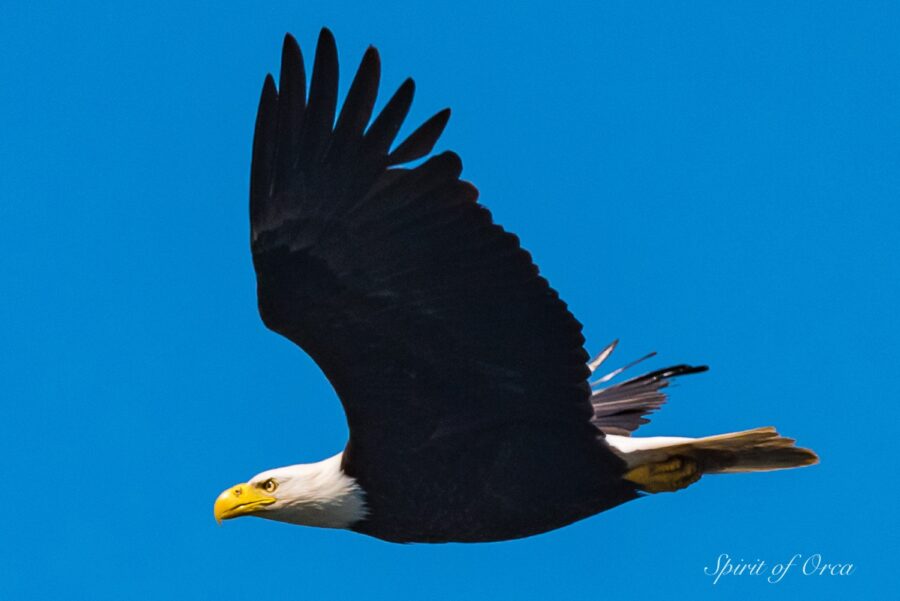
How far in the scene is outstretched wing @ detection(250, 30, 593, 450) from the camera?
963cm

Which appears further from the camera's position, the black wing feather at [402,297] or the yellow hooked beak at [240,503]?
the yellow hooked beak at [240,503]

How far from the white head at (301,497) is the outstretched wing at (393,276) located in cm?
53

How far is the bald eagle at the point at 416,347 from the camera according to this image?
31.8 ft

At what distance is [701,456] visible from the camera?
11172 mm

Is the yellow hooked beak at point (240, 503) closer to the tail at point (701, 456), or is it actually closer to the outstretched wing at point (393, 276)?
the outstretched wing at point (393, 276)

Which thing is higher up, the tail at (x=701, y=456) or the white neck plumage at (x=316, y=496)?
the white neck plumage at (x=316, y=496)

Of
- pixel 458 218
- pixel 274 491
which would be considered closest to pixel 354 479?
pixel 274 491

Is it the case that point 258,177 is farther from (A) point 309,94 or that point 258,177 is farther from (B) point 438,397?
(B) point 438,397

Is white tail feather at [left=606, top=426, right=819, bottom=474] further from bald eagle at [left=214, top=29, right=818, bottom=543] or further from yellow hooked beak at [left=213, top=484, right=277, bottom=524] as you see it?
yellow hooked beak at [left=213, top=484, right=277, bottom=524]

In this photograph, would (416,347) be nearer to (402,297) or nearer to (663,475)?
(402,297)

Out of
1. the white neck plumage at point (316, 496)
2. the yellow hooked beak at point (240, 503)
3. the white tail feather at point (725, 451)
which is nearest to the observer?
the white tail feather at point (725, 451)

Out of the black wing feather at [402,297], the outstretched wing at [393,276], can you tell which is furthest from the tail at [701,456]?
the outstretched wing at [393,276]

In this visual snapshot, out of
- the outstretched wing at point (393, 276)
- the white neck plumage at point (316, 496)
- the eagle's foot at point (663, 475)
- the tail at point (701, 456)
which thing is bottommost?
the eagle's foot at point (663, 475)

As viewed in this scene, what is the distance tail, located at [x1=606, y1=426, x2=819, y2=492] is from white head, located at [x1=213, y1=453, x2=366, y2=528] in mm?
1572
